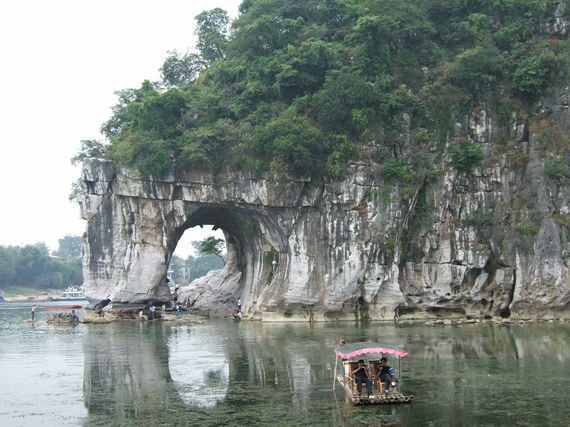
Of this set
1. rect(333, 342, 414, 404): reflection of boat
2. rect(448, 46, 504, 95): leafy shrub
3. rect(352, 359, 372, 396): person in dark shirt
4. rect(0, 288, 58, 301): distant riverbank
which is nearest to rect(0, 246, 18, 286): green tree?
rect(0, 288, 58, 301): distant riverbank

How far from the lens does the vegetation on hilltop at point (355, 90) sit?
35875 mm

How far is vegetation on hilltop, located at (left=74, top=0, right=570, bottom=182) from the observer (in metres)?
35.9

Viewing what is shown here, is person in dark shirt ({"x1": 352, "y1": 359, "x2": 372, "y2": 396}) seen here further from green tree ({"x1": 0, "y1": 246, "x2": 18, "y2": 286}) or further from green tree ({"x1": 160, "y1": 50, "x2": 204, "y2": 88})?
green tree ({"x1": 0, "y1": 246, "x2": 18, "y2": 286})

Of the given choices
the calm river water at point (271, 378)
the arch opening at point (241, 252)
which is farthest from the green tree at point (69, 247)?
the calm river water at point (271, 378)

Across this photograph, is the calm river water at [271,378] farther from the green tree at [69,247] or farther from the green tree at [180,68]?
the green tree at [69,247]

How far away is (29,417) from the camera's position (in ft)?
47.5

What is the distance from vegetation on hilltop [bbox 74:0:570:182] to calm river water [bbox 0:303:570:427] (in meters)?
10.1

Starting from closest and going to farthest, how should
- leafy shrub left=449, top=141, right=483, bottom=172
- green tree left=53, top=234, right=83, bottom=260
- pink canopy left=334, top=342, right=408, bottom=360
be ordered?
pink canopy left=334, top=342, right=408, bottom=360 < leafy shrub left=449, top=141, right=483, bottom=172 < green tree left=53, top=234, right=83, bottom=260

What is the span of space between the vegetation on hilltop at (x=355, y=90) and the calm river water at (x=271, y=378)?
10070 millimetres

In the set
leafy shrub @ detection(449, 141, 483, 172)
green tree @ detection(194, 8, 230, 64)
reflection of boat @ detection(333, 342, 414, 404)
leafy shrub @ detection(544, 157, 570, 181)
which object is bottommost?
reflection of boat @ detection(333, 342, 414, 404)

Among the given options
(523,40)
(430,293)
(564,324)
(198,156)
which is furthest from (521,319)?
(198,156)

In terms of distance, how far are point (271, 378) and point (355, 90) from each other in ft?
68.0

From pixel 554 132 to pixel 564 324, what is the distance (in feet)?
33.0

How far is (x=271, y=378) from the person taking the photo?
18422 millimetres
